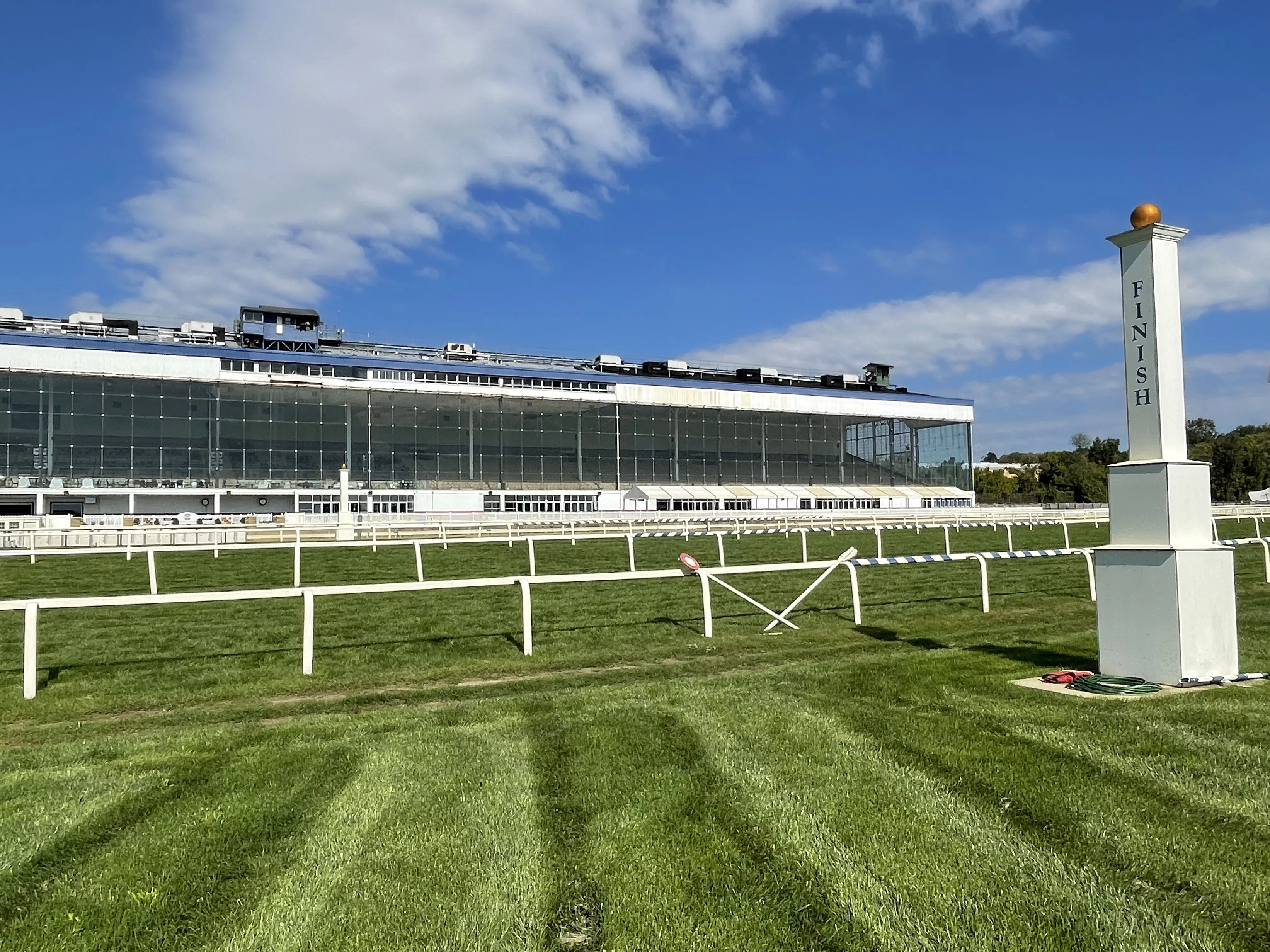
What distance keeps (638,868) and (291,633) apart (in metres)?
8.98

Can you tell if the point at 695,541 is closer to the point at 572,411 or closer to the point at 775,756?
the point at 775,756

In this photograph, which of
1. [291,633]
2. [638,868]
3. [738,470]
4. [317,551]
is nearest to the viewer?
[638,868]

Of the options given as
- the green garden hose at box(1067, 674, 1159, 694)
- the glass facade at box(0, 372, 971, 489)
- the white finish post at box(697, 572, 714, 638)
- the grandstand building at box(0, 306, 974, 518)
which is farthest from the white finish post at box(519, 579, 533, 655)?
the glass facade at box(0, 372, 971, 489)

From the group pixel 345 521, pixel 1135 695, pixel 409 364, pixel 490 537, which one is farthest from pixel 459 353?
pixel 1135 695

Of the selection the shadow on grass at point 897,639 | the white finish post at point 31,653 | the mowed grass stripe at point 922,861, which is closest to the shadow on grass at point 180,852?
the mowed grass stripe at point 922,861

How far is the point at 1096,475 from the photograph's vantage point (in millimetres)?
90500

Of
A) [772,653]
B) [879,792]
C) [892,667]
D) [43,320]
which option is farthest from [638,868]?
[43,320]

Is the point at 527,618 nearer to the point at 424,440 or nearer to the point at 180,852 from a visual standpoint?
the point at 180,852

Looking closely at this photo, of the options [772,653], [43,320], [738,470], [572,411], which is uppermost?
[43,320]

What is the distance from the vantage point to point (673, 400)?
7212cm

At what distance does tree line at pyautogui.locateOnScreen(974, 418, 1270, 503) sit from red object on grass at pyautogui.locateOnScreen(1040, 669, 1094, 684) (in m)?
81.9

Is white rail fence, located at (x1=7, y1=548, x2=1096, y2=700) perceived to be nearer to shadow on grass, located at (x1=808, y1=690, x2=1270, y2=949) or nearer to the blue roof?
shadow on grass, located at (x1=808, y1=690, x2=1270, y2=949)

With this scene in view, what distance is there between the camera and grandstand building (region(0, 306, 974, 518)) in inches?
2227

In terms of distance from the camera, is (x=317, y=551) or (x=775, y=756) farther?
(x=317, y=551)
